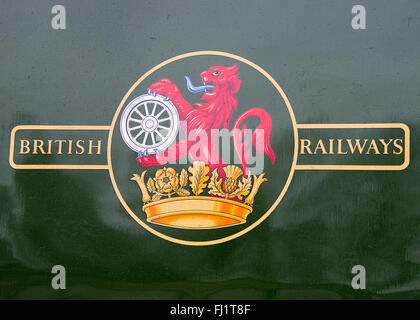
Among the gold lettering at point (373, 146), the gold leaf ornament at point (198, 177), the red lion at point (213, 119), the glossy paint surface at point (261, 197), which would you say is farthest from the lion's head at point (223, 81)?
the gold lettering at point (373, 146)

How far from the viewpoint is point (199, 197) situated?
92.4 inches

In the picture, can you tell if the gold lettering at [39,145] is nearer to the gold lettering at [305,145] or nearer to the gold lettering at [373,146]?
the gold lettering at [305,145]

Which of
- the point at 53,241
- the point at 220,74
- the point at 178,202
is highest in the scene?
the point at 220,74

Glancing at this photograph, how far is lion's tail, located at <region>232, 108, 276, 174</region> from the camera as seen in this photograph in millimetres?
2338

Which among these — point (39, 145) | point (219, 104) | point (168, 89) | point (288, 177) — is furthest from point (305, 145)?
point (39, 145)

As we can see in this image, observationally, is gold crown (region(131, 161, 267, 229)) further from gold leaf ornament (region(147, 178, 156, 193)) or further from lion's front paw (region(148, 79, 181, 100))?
lion's front paw (region(148, 79, 181, 100))

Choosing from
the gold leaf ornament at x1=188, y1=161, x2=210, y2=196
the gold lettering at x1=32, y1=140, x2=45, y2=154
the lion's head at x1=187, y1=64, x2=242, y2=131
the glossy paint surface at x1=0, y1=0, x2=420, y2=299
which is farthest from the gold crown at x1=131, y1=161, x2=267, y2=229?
the gold lettering at x1=32, y1=140, x2=45, y2=154

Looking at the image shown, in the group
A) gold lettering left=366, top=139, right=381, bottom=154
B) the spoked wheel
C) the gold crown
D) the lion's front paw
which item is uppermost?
the lion's front paw

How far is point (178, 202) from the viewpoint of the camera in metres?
2.36

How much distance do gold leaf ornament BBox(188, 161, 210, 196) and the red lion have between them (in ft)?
0.10

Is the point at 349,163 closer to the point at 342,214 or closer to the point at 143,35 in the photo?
the point at 342,214

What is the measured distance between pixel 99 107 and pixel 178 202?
63cm

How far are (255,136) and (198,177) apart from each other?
35 cm

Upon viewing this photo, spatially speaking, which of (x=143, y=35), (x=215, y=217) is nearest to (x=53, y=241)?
(x=215, y=217)
